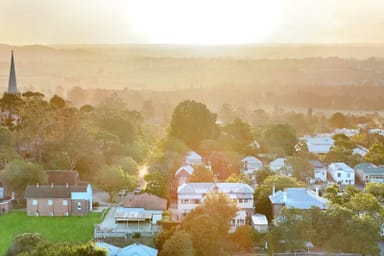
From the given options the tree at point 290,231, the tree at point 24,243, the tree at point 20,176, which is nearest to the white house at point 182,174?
the tree at point 20,176

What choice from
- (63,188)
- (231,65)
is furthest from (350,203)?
(231,65)

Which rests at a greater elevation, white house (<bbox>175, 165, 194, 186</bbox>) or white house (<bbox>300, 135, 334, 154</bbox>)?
white house (<bbox>300, 135, 334, 154</bbox>)

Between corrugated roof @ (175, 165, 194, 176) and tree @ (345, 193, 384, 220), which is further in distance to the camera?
corrugated roof @ (175, 165, 194, 176)

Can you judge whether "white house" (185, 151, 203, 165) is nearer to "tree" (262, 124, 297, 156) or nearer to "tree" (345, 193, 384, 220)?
"tree" (262, 124, 297, 156)

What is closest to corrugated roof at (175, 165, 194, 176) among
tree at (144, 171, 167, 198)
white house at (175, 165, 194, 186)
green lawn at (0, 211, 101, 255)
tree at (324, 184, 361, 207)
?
white house at (175, 165, 194, 186)

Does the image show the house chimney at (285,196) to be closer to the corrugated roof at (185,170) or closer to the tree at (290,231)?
the tree at (290,231)

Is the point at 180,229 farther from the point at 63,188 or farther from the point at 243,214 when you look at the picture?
the point at 63,188

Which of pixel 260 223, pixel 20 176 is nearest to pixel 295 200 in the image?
pixel 260 223
